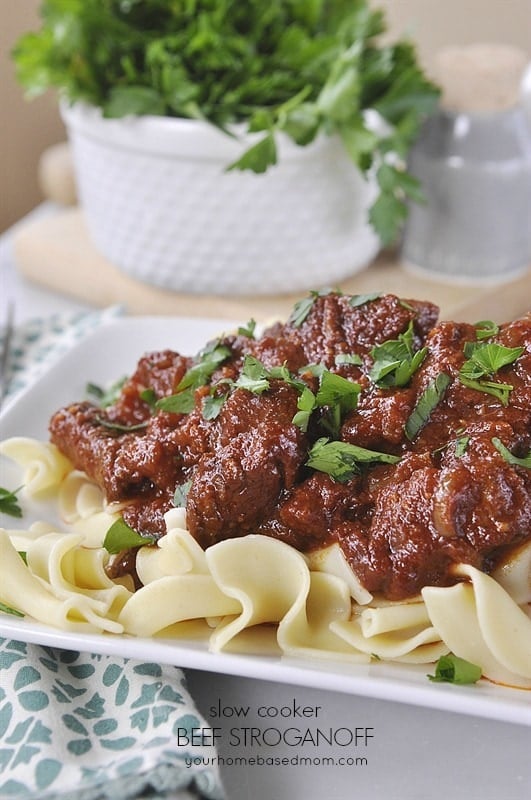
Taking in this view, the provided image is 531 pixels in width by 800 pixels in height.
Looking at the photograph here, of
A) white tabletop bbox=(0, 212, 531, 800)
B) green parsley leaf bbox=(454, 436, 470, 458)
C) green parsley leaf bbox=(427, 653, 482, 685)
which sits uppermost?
green parsley leaf bbox=(454, 436, 470, 458)

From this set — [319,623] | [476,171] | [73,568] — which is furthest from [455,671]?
[476,171]

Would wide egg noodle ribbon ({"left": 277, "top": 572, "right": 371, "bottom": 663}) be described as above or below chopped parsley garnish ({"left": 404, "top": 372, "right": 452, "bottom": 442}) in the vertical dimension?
below

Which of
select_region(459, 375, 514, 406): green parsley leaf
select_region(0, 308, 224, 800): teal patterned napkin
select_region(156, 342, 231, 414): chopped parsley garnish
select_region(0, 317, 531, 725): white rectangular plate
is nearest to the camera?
select_region(0, 308, 224, 800): teal patterned napkin

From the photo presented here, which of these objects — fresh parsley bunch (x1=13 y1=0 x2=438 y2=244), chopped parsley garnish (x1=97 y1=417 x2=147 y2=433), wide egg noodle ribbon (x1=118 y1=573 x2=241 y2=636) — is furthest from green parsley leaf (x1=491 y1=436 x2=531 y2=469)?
fresh parsley bunch (x1=13 y1=0 x2=438 y2=244)

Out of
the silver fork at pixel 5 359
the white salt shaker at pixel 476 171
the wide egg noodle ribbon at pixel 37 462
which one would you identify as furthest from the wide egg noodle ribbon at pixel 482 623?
the white salt shaker at pixel 476 171

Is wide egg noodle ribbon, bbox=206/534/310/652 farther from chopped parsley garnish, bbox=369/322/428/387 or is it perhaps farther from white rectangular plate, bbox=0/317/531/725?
chopped parsley garnish, bbox=369/322/428/387

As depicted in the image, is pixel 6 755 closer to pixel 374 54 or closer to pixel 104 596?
pixel 104 596

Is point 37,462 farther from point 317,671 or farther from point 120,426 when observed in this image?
point 317,671
